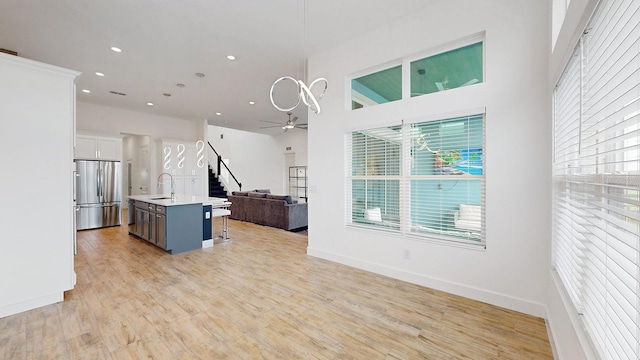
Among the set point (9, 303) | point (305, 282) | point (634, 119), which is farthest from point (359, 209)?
point (9, 303)

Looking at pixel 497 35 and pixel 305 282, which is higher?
pixel 497 35

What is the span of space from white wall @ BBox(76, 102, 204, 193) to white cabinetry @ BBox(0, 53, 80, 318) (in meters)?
5.24

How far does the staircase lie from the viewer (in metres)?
10.2

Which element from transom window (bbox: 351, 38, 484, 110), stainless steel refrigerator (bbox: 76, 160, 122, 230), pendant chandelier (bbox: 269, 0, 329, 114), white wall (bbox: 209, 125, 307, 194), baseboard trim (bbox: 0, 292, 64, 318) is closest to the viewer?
pendant chandelier (bbox: 269, 0, 329, 114)

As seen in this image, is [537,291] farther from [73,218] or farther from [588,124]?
[73,218]

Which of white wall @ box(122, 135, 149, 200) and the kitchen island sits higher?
white wall @ box(122, 135, 149, 200)

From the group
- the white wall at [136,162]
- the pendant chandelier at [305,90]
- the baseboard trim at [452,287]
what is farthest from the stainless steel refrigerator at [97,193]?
the baseboard trim at [452,287]

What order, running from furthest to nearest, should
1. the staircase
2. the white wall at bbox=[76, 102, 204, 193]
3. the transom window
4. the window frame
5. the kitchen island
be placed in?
the staircase → the white wall at bbox=[76, 102, 204, 193] → the kitchen island → the transom window → the window frame

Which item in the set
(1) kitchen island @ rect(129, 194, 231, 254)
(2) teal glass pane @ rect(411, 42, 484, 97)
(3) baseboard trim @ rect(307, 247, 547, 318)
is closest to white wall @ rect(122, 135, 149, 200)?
(1) kitchen island @ rect(129, 194, 231, 254)

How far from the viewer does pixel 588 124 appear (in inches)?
54.7

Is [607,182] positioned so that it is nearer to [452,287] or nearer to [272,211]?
[452,287]

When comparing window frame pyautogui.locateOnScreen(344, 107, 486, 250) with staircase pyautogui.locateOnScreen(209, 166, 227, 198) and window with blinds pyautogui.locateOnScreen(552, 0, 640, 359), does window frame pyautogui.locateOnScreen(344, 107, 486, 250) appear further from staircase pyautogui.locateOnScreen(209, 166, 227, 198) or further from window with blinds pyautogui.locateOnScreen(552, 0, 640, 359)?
Answer: staircase pyautogui.locateOnScreen(209, 166, 227, 198)

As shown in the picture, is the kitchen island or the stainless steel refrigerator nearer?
the kitchen island

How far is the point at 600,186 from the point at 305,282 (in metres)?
2.91
